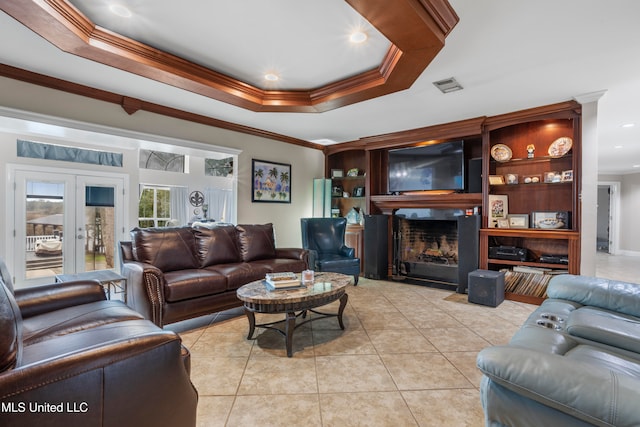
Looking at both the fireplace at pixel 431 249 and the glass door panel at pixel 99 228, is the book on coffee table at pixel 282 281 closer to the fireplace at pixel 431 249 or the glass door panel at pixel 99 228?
the fireplace at pixel 431 249

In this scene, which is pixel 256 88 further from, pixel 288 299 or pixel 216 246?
pixel 288 299

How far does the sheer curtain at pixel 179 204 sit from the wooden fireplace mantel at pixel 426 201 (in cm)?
359

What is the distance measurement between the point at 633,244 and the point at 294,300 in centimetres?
1071

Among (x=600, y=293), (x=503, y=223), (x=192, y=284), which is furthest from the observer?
(x=503, y=223)

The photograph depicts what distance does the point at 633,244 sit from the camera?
8422 millimetres

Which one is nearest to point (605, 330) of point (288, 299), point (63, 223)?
point (288, 299)

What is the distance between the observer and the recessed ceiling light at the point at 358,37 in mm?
2242

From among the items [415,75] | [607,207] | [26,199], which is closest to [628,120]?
[415,75]

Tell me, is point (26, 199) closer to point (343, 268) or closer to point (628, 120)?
point (343, 268)

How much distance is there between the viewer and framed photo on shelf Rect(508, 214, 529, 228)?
398cm

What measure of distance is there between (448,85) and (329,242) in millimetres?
2800

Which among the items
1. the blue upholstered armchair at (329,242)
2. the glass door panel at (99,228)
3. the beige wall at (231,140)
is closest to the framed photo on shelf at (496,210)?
the blue upholstered armchair at (329,242)

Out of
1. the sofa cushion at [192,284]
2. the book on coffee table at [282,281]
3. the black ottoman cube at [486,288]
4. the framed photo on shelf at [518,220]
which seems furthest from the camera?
the framed photo on shelf at [518,220]

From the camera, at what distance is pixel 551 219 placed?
3787 mm
